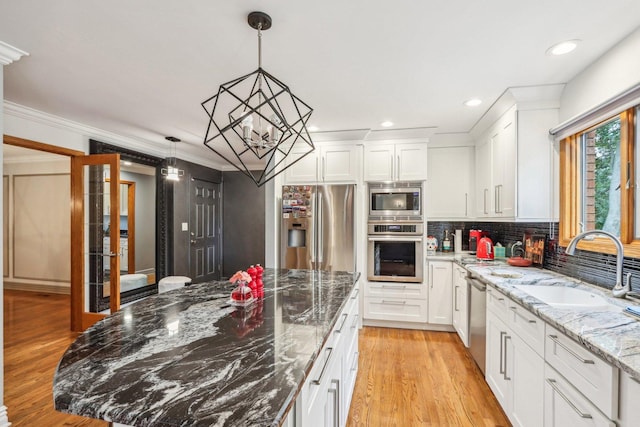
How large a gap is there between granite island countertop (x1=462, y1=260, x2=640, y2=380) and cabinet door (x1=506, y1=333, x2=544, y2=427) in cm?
27

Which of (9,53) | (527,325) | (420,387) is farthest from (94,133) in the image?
(527,325)

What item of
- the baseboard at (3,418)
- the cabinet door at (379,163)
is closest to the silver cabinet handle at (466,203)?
the cabinet door at (379,163)

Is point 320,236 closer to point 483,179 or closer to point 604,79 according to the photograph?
point 483,179

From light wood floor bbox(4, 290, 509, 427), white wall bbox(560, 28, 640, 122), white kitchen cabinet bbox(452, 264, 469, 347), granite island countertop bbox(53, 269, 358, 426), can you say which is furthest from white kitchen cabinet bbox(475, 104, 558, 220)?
granite island countertop bbox(53, 269, 358, 426)

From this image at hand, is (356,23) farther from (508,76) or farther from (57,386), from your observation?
(57,386)

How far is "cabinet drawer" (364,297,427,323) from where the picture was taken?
12.1 feet

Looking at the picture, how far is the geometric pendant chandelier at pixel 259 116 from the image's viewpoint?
129 centimetres

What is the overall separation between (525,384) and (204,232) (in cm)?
526

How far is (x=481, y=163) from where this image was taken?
3.56 meters

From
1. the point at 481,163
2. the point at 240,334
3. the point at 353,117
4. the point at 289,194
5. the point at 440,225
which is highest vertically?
the point at 353,117

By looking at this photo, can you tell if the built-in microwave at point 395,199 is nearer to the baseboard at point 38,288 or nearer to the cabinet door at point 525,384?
the cabinet door at point 525,384

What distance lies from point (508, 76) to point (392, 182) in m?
1.74

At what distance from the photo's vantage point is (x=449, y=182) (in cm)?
399

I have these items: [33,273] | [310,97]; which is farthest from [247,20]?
[33,273]
